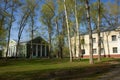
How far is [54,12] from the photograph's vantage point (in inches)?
2087

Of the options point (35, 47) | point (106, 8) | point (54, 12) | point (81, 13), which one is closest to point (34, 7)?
point (54, 12)

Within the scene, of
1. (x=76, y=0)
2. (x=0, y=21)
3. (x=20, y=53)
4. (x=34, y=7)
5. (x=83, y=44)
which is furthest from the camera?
(x=20, y=53)

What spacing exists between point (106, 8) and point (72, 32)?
12.1 m

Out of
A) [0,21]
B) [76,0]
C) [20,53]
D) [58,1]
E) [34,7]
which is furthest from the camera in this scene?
[20,53]

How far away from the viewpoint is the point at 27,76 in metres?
16.2

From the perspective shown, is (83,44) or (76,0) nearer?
(76,0)

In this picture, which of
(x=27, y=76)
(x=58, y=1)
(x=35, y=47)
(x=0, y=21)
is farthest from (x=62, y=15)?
(x=27, y=76)

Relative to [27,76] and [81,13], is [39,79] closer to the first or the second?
[27,76]

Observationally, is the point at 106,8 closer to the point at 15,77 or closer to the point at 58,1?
the point at 58,1

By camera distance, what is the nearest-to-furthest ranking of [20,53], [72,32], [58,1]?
[58,1], [72,32], [20,53]

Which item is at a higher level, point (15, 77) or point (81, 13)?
point (81, 13)

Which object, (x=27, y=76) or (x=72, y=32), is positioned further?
(x=72, y=32)

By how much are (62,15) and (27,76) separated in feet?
126

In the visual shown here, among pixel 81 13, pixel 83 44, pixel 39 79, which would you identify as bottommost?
pixel 39 79
